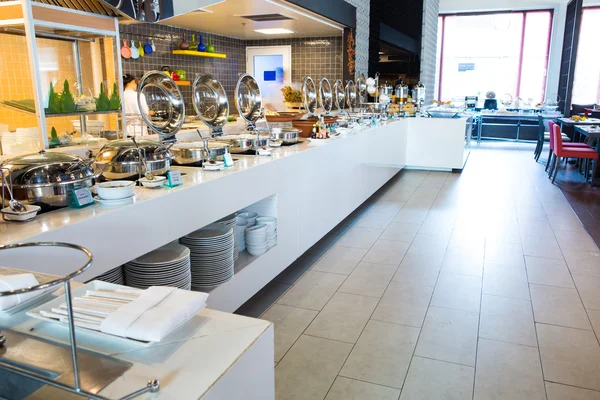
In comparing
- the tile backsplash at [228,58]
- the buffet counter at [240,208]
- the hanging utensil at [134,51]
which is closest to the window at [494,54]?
the tile backsplash at [228,58]

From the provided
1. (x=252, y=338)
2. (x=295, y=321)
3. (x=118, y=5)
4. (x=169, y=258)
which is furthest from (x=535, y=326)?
(x=118, y=5)

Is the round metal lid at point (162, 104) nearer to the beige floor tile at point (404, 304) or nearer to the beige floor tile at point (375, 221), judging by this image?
the beige floor tile at point (404, 304)

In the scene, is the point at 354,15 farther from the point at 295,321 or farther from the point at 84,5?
the point at 295,321

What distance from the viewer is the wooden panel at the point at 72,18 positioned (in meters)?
2.78

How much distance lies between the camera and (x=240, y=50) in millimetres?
8117

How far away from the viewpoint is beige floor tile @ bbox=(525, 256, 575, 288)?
10.2 ft

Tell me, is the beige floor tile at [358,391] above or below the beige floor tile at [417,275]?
below

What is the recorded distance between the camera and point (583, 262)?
347cm

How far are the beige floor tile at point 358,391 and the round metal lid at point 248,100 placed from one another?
73.7 inches

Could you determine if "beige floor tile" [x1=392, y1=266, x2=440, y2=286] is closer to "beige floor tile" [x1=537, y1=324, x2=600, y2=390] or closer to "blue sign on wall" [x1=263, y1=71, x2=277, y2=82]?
"beige floor tile" [x1=537, y1=324, x2=600, y2=390]

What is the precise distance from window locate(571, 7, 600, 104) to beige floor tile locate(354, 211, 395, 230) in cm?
993

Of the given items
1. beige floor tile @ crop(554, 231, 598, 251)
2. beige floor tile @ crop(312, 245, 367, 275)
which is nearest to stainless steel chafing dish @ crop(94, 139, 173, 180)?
beige floor tile @ crop(312, 245, 367, 275)

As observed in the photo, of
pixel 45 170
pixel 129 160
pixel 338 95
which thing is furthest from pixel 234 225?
pixel 338 95

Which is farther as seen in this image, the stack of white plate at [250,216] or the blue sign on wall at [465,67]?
the blue sign on wall at [465,67]
